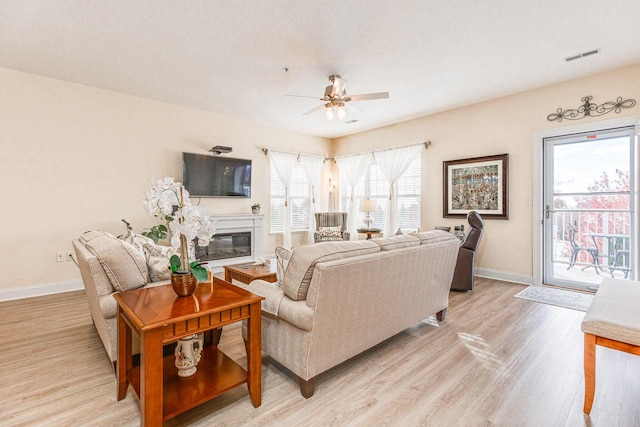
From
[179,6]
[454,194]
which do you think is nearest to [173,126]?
[179,6]

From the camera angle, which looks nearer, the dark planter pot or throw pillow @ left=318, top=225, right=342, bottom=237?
the dark planter pot

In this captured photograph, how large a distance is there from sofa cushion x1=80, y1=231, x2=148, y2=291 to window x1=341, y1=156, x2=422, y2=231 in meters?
4.74

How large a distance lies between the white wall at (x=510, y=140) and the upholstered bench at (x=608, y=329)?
2.82 m

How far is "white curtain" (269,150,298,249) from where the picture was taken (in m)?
6.25

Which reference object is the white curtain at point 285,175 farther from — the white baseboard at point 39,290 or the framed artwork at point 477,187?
the white baseboard at point 39,290

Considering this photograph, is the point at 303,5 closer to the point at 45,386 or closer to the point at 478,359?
the point at 478,359

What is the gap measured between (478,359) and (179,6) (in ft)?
12.0

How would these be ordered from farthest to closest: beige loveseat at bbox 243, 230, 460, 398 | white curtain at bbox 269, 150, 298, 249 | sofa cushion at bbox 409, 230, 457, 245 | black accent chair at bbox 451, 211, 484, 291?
white curtain at bbox 269, 150, 298, 249 < black accent chair at bbox 451, 211, 484, 291 < sofa cushion at bbox 409, 230, 457, 245 < beige loveseat at bbox 243, 230, 460, 398

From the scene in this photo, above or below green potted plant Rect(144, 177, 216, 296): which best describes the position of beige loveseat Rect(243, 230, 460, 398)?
below

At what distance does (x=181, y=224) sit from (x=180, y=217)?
0.05m

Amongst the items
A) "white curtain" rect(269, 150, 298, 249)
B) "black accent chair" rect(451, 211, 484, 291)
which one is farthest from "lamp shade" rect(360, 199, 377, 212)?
"black accent chair" rect(451, 211, 484, 291)

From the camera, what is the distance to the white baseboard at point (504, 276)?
438 cm

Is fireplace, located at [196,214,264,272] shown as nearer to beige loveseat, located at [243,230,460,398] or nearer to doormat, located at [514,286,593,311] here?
beige loveseat, located at [243,230,460,398]

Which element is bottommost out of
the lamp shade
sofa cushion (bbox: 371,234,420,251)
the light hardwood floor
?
the light hardwood floor
